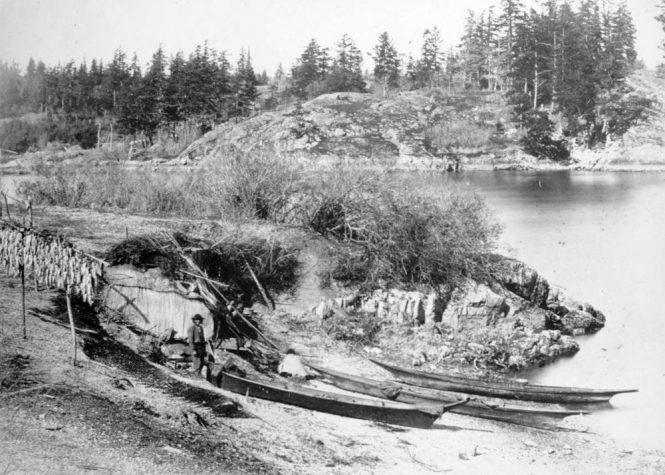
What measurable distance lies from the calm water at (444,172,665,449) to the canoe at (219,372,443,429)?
15.8ft

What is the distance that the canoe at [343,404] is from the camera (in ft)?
40.7

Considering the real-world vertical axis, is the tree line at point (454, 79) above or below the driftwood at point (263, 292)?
above

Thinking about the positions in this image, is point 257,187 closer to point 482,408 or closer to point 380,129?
point 482,408

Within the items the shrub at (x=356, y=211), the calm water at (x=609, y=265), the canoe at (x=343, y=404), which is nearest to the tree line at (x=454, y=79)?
the calm water at (x=609, y=265)

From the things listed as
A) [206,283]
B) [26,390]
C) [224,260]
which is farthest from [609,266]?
[26,390]

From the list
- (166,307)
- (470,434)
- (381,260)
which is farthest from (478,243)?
(166,307)

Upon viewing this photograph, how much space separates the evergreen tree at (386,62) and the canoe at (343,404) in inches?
3533

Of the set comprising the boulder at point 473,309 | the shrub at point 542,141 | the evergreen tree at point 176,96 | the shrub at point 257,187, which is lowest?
the boulder at point 473,309

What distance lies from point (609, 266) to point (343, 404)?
20439 millimetres

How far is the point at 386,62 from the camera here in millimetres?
98250

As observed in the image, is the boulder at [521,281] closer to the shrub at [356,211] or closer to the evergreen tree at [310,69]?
the shrub at [356,211]

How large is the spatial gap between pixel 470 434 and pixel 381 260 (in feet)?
26.0

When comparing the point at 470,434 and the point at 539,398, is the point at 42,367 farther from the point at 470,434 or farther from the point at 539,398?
the point at 539,398

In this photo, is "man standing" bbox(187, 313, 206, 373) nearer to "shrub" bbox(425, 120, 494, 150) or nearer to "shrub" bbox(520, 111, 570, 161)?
"shrub" bbox(425, 120, 494, 150)
